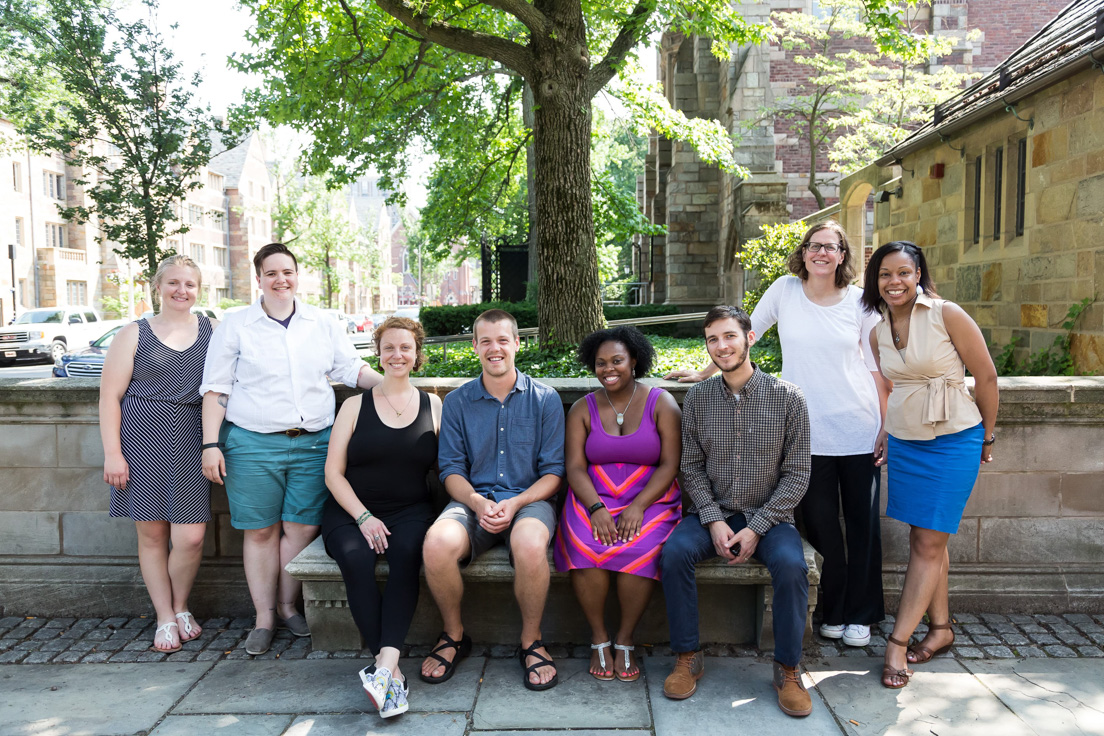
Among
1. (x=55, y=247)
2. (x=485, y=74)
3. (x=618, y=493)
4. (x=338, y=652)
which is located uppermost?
(x=485, y=74)

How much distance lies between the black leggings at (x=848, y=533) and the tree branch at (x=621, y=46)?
18.4ft

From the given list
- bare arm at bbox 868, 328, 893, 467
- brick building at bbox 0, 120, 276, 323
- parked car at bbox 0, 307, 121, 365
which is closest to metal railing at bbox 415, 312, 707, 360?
bare arm at bbox 868, 328, 893, 467

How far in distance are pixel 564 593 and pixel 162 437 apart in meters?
2.21

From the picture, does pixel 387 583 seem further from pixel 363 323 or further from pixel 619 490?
pixel 363 323

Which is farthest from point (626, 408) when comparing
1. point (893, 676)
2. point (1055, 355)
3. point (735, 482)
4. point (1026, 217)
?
point (1026, 217)

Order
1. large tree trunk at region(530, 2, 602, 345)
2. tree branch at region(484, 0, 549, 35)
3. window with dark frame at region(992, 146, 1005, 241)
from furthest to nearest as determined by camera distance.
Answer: window with dark frame at region(992, 146, 1005, 241)
large tree trunk at region(530, 2, 602, 345)
tree branch at region(484, 0, 549, 35)

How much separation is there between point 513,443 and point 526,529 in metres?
0.48

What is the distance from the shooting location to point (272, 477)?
13.5 feet

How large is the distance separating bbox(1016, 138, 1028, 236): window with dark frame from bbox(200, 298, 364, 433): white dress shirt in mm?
7315

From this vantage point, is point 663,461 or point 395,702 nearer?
point 395,702

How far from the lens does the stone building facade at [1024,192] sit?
687 centimetres

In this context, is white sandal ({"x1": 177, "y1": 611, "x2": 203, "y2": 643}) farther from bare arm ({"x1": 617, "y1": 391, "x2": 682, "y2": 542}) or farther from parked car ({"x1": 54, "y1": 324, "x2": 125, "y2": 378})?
parked car ({"x1": 54, "y1": 324, "x2": 125, "y2": 378})

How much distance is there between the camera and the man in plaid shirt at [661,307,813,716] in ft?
11.7

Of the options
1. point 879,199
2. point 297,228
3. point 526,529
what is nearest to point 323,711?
point 526,529
